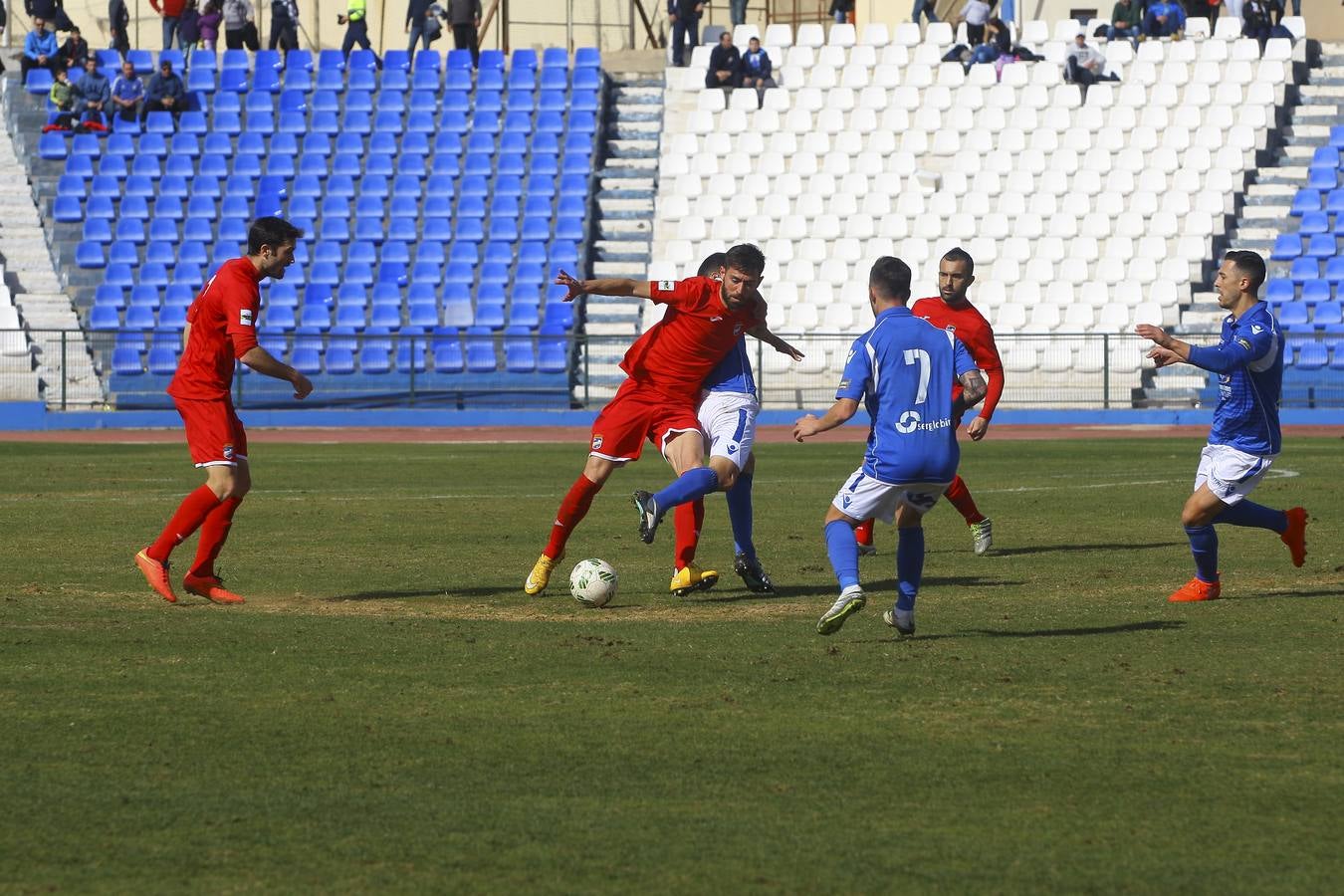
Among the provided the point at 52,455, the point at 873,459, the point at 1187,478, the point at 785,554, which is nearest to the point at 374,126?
the point at 52,455

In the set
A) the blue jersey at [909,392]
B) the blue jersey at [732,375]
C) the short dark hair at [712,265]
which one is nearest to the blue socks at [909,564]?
the blue jersey at [909,392]

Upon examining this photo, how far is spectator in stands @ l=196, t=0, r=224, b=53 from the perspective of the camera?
38.7 metres

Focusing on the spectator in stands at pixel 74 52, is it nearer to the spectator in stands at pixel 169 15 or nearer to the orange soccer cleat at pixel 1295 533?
the spectator in stands at pixel 169 15

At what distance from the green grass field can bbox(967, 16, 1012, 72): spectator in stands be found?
23.5 meters

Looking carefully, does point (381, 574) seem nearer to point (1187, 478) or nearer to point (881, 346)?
point (881, 346)

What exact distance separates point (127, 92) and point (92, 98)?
27.4 inches

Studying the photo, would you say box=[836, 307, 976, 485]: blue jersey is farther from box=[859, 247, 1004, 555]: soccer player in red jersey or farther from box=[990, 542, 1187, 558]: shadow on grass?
box=[990, 542, 1187, 558]: shadow on grass

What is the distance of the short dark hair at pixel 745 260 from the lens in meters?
9.91

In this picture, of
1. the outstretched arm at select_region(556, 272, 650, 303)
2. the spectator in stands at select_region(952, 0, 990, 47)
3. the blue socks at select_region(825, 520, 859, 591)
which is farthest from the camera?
the spectator in stands at select_region(952, 0, 990, 47)

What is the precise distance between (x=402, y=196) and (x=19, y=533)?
883 inches

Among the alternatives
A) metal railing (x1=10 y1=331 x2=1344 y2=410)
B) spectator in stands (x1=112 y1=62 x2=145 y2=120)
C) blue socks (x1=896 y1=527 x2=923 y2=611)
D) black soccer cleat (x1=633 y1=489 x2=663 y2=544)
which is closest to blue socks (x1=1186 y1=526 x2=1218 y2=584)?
blue socks (x1=896 y1=527 x2=923 y2=611)

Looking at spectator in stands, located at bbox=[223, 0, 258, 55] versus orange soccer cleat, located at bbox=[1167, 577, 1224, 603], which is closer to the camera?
orange soccer cleat, located at bbox=[1167, 577, 1224, 603]

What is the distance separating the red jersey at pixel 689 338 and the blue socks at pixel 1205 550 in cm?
259

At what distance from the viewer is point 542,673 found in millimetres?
7727
